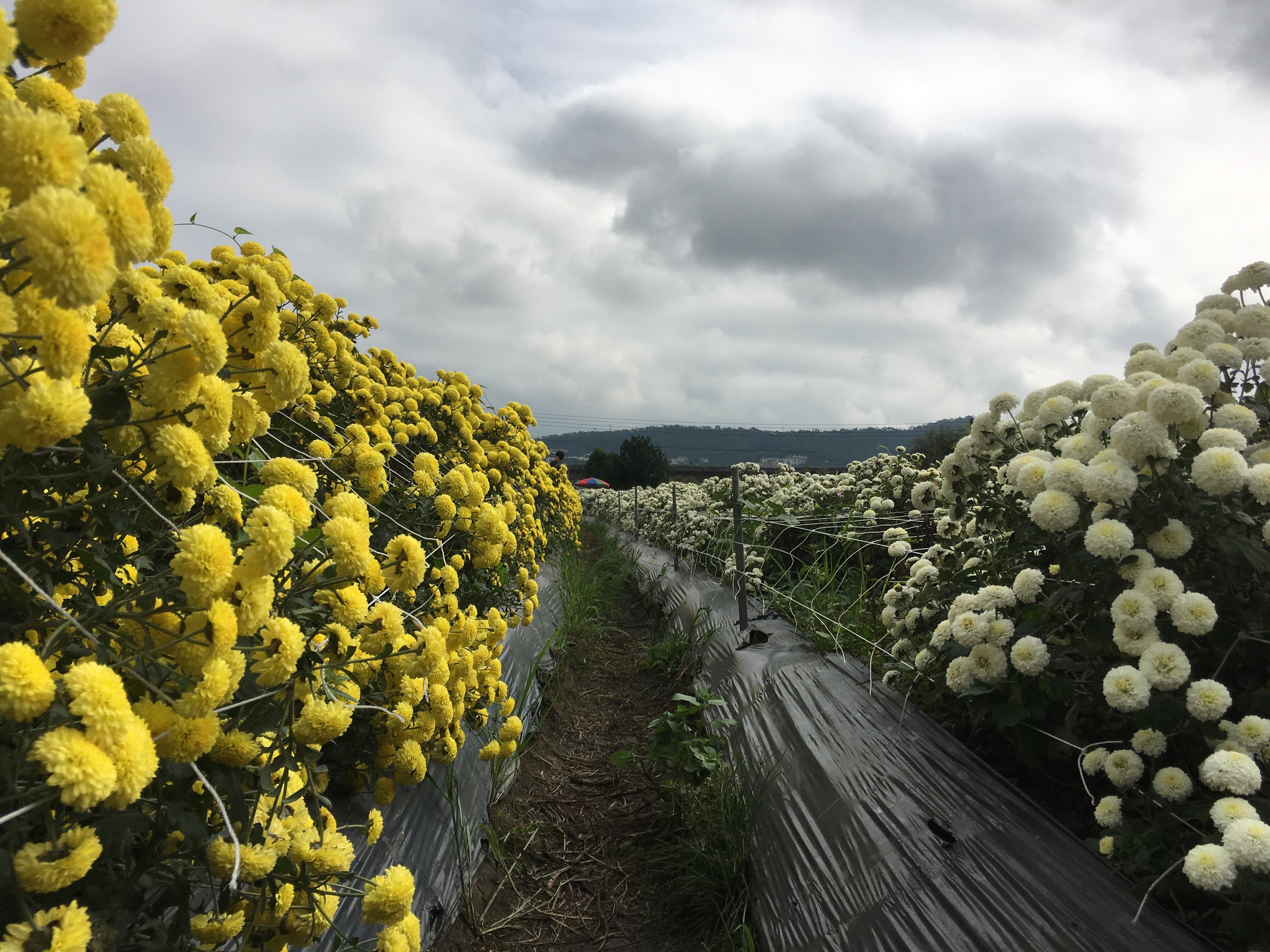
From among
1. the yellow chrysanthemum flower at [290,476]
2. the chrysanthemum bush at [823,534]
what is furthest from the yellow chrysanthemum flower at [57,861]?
the chrysanthemum bush at [823,534]

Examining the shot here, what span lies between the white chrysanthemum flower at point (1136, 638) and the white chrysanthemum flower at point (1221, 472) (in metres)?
0.35

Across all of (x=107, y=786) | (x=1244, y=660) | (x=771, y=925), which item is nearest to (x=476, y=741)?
(x=771, y=925)

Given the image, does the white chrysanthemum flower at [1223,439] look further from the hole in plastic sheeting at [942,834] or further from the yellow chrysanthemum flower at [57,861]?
the yellow chrysanthemum flower at [57,861]

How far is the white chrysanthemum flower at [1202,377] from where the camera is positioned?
1771mm

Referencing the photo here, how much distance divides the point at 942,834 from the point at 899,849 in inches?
5.4

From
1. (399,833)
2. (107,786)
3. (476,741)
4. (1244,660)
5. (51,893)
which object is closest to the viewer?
(107,786)

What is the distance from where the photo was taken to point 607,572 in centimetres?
956

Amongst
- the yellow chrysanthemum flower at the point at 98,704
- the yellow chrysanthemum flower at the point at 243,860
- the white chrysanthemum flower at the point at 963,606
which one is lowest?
the yellow chrysanthemum flower at the point at 243,860

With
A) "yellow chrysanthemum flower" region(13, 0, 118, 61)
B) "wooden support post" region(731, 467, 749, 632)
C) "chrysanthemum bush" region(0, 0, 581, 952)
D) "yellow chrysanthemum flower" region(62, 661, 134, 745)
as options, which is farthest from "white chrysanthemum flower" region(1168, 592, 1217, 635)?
"wooden support post" region(731, 467, 749, 632)

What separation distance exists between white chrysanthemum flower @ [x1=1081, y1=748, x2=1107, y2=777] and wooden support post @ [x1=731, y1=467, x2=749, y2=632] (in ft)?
9.54

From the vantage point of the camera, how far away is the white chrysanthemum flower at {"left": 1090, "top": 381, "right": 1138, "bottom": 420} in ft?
5.89

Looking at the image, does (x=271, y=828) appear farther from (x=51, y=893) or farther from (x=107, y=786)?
(x=107, y=786)

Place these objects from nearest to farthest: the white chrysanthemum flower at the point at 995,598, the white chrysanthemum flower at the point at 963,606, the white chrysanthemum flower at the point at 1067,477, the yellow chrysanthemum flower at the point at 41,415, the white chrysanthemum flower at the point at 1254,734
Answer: the yellow chrysanthemum flower at the point at 41,415
the white chrysanthemum flower at the point at 1254,734
the white chrysanthemum flower at the point at 1067,477
the white chrysanthemum flower at the point at 995,598
the white chrysanthemum flower at the point at 963,606

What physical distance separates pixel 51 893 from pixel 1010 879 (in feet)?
6.29
